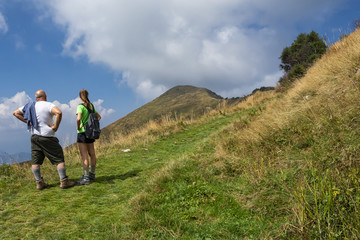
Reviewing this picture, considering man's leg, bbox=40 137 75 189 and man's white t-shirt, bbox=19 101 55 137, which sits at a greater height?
man's white t-shirt, bbox=19 101 55 137

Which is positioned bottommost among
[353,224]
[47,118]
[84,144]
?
[353,224]

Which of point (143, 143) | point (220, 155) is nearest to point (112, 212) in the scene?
point (220, 155)

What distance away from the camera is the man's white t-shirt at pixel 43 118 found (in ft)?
16.2

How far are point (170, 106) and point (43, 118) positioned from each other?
5299 inches

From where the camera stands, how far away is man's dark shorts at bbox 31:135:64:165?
194 inches

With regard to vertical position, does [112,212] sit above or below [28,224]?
below

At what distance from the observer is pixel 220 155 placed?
16.9 feet

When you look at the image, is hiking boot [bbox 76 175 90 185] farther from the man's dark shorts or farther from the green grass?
the man's dark shorts

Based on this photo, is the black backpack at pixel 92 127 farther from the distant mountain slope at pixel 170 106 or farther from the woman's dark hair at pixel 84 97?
the distant mountain slope at pixel 170 106

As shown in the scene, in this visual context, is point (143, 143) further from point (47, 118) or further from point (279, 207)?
point (279, 207)

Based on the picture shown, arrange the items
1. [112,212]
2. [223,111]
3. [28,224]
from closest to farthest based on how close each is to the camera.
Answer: [28,224] → [112,212] → [223,111]

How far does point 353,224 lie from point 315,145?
5.86ft

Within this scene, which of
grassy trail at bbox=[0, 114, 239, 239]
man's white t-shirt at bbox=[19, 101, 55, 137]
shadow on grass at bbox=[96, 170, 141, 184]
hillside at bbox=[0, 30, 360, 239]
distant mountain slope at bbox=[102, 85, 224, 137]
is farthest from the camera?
distant mountain slope at bbox=[102, 85, 224, 137]

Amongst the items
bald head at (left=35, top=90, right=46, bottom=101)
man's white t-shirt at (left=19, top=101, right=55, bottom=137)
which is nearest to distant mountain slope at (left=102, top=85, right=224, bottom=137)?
bald head at (left=35, top=90, right=46, bottom=101)
